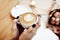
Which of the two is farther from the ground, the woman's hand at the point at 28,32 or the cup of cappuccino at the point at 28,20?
the cup of cappuccino at the point at 28,20

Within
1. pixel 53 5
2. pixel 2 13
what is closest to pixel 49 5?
pixel 53 5

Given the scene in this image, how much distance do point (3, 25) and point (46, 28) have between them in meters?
0.30

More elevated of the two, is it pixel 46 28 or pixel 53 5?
pixel 53 5

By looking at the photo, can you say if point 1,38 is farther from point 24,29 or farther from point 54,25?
point 54,25

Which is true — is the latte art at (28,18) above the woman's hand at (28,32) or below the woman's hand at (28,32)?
above

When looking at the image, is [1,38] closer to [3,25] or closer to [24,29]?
[3,25]

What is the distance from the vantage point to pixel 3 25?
1.14 m

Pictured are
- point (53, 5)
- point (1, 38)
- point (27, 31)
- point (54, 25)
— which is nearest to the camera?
point (27, 31)

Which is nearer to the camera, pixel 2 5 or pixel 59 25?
pixel 59 25

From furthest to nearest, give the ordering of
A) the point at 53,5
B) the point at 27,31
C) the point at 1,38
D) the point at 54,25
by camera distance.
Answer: the point at 53,5 < the point at 54,25 < the point at 1,38 < the point at 27,31

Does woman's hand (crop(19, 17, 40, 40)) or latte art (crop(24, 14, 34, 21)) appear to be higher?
latte art (crop(24, 14, 34, 21))

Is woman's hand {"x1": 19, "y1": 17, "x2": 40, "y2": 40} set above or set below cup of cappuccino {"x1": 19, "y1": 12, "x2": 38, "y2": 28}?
below

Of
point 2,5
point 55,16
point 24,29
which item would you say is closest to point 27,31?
point 24,29

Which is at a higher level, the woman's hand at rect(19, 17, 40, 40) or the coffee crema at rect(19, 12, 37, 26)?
the coffee crema at rect(19, 12, 37, 26)
